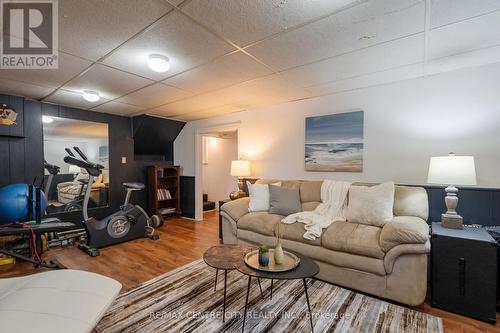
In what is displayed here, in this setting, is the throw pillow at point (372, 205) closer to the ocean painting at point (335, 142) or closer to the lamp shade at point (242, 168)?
the ocean painting at point (335, 142)

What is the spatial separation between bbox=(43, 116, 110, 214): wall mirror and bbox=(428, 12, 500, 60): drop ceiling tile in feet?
16.1

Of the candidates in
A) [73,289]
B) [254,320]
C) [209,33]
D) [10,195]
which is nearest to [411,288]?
[254,320]

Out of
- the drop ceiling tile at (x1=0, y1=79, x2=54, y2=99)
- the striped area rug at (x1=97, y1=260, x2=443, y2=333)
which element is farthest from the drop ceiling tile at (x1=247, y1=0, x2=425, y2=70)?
the drop ceiling tile at (x1=0, y1=79, x2=54, y2=99)

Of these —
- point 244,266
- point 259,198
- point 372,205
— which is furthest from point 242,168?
point 244,266

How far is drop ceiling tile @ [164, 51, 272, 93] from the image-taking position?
219 centimetres

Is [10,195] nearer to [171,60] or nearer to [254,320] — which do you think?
[171,60]

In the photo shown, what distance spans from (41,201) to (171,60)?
234cm

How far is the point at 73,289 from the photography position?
123 cm

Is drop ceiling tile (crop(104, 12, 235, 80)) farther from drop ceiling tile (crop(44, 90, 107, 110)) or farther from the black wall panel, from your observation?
the black wall panel

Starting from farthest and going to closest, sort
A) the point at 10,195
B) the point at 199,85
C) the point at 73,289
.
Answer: the point at 199,85, the point at 10,195, the point at 73,289

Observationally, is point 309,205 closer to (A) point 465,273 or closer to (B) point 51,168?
(A) point 465,273

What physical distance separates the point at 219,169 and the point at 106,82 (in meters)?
3.75

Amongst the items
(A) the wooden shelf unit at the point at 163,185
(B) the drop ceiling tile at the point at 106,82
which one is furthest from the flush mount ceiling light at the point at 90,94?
(A) the wooden shelf unit at the point at 163,185

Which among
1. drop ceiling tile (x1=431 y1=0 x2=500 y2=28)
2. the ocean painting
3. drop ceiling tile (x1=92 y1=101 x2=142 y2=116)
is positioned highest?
drop ceiling tile (x1=431 y1=0 x2=500 y2=28)
